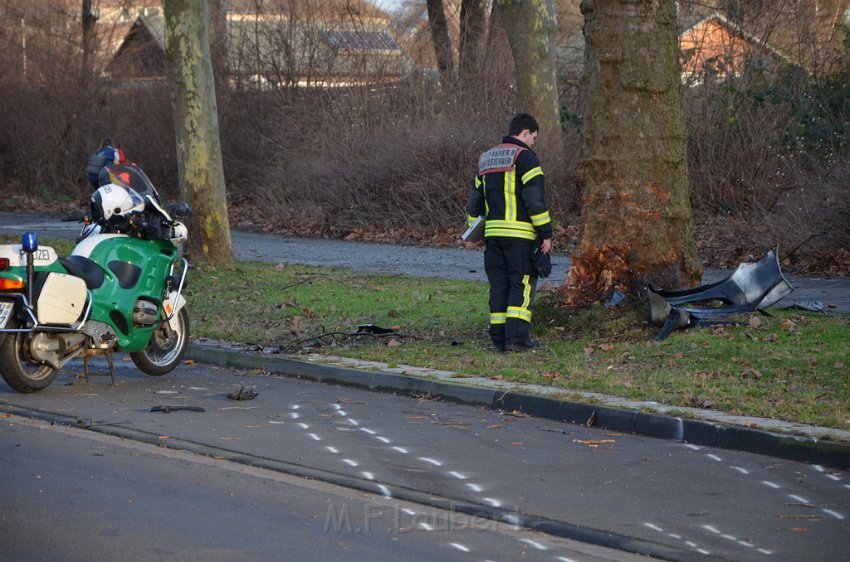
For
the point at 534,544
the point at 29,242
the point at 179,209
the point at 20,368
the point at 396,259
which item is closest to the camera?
the point at 534,544

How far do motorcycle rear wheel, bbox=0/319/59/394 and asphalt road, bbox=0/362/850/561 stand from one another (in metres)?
0.15

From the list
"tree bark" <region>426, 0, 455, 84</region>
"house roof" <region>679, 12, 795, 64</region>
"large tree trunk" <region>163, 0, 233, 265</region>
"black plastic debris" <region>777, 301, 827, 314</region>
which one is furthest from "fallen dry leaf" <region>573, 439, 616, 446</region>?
"tree bark" <region>426, 0, 455, 84</region>

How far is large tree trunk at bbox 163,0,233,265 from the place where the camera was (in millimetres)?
16359

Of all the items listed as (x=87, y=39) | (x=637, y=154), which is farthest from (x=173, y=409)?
(x=87, y=39)

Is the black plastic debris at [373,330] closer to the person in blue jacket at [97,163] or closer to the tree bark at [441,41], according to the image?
the person in blue jacket at [97,163]

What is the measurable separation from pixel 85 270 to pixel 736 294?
555cm

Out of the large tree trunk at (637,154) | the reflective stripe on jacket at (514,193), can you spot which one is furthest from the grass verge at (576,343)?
the reflective stripe on jacket at (514,193)

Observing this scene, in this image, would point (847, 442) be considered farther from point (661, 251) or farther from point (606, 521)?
point (661, 251)

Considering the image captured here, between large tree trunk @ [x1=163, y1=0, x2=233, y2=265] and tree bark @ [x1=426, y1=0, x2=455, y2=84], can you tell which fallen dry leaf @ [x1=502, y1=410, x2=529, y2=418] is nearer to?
large tree trunk @ [x1=163, y1=0, x2=233, y2=265]

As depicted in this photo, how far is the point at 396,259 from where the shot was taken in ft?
62.5

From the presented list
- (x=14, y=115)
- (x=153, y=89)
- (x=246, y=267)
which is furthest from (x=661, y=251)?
(x=14, y=115)

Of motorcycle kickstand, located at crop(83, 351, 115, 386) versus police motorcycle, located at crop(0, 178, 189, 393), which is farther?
motorcycle kickstand, located at crop(83, 351, 115, 386)

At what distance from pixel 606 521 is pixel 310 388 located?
14.3ft

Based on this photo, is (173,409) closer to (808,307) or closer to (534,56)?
(808,307)
